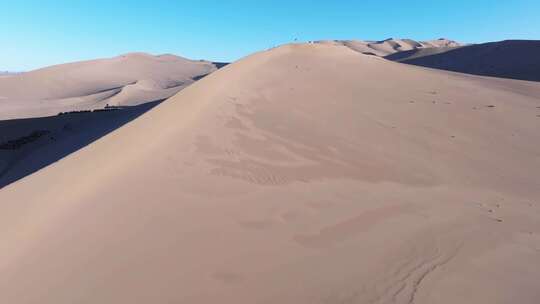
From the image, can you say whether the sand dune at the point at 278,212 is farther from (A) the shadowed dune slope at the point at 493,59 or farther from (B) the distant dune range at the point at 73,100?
(A) the shadowed dune slope at the point at 493,59

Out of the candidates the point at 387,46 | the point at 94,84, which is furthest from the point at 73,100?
the point at 387,46

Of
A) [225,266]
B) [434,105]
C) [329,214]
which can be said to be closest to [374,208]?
[329,214]

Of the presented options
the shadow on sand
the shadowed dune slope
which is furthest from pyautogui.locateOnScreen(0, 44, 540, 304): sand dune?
the shadowed dune slope

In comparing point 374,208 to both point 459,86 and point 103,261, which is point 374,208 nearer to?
point 103,261

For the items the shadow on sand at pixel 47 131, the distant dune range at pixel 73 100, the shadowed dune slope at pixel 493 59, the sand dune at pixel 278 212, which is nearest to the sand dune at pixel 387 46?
the shadowed dune slope at pixel 493 59

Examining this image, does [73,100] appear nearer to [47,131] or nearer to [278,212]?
[47,131]

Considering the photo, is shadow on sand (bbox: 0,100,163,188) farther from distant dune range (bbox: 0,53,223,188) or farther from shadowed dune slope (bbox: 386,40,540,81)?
shadowed dune slope (bbox: 386,40,540,81)
